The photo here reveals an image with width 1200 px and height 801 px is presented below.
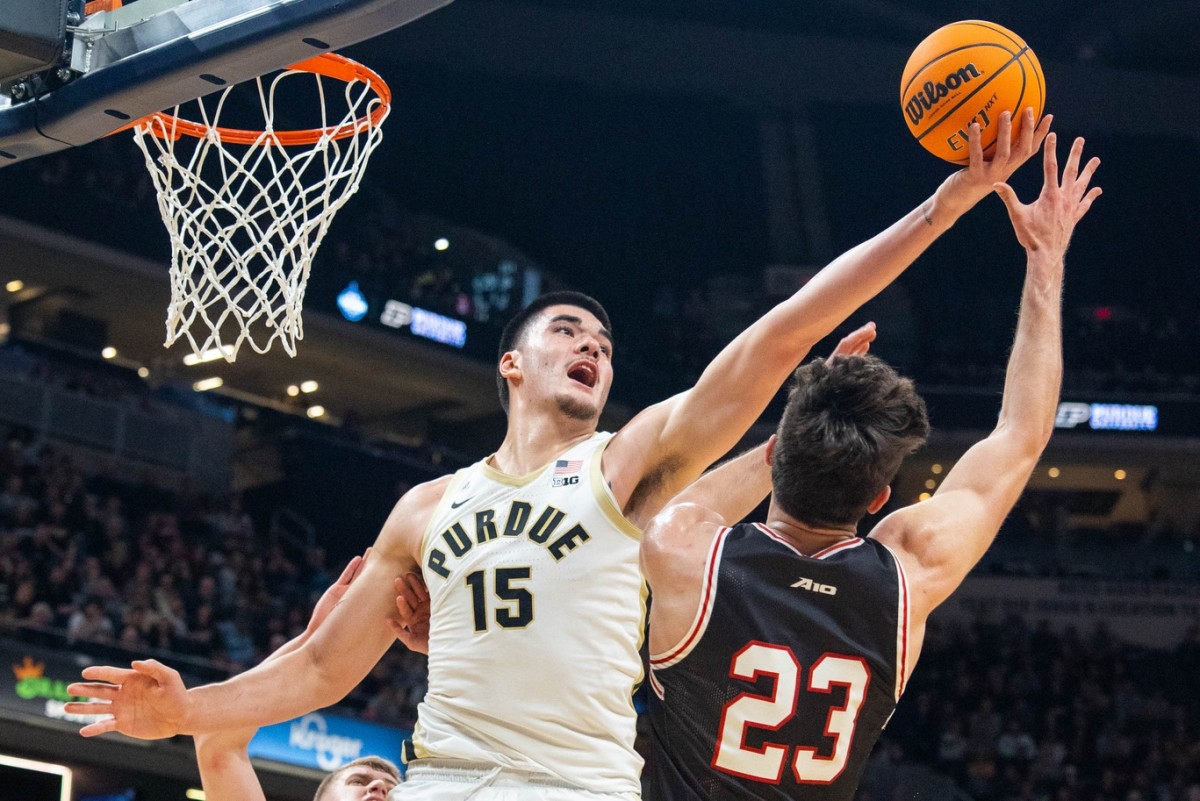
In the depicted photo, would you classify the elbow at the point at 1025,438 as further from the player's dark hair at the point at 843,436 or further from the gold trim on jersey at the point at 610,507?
the gold trim on jersey at the point at 610,507

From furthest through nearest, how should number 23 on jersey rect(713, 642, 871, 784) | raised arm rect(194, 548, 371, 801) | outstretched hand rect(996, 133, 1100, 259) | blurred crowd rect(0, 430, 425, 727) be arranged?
→ blurred crowd rect(0, 430, 425, 727) → raised arm rect(194, 548, 371, 801) → outstretched hand rect(996, 133, 1100, 259) → number 23 on jersey rect(713, 642, 871, 784)

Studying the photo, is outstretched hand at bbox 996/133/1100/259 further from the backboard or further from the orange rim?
the orange rim

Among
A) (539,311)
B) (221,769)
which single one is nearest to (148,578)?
(221,769)

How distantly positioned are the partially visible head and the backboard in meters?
2.04

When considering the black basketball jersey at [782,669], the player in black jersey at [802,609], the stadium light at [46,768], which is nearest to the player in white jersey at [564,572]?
the player in black jersey at [802,609]

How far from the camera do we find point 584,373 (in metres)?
4.03

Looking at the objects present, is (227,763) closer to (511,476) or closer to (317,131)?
(511,476)

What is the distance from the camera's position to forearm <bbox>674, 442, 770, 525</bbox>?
3672mm

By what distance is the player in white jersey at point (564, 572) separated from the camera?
10.7 ft

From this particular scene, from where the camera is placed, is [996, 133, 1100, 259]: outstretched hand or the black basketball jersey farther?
[996, 133, 1100, 259]: outstretched hand

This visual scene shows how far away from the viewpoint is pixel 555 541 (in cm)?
357

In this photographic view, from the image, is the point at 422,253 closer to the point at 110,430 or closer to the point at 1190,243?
the point at 110,430

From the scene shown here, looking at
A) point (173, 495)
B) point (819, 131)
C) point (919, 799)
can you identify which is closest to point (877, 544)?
point (919, 799)

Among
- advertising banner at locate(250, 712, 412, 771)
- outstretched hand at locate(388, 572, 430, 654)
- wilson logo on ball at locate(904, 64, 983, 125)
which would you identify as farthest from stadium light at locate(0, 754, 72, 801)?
wilson logo on ball at locate(904, 64, 983, 125)
